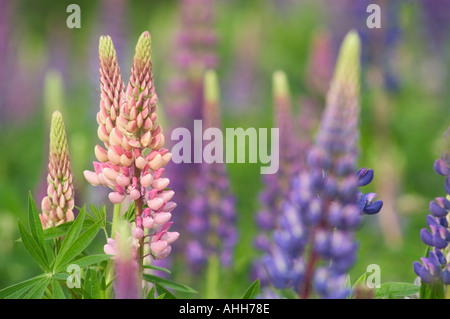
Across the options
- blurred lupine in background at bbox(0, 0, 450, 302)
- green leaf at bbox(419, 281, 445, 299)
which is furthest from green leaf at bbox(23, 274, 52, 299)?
green leaf at bbox(419, 281, 445, 299)

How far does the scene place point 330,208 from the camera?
1517mm

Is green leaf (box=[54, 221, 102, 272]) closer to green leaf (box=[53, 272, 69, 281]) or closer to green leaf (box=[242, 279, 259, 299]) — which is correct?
green leaf (box=[53, 272, 69, 281])

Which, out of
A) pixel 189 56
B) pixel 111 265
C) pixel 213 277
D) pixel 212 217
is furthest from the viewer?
pixel 189 56

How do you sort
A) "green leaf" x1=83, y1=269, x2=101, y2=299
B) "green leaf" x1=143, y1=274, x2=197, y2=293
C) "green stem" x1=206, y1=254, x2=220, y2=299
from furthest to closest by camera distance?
"green stem" x1=206, y1=254, x2=220, y2=299 < "green leaf" x1=143, y1=274, x2=197, y2=293 < "green leaf" x1=83, y1=269, x2=101, y2=299

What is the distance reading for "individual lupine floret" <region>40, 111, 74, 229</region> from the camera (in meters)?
1.62

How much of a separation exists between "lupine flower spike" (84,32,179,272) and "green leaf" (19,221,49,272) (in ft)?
0.58

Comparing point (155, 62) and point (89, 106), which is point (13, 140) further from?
point (155, 62)

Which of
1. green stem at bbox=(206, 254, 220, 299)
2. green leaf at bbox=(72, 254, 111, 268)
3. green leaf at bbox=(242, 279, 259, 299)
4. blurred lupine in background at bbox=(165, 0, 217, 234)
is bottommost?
green stem at bbox=(206, 254, 220, 299)

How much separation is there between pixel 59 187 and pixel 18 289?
23 cm

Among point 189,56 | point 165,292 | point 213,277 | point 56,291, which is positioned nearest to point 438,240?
point 165,292

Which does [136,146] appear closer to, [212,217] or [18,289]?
[18,289]

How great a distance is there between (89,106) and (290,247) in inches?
163

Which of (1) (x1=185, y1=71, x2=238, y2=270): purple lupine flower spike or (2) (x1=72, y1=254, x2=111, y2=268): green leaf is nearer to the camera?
(2) (x1=72, y1=254, x2=111, y2=268): green leaf
